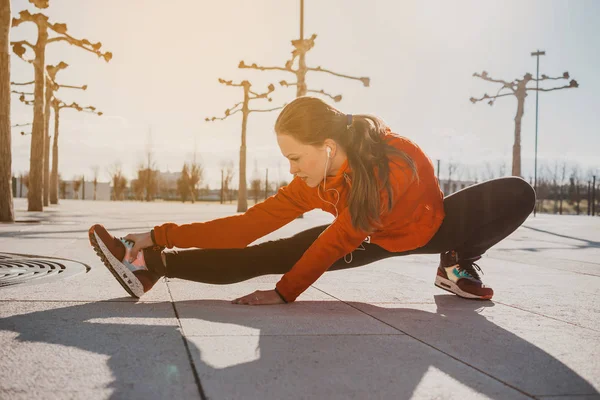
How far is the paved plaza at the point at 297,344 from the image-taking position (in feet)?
4.91

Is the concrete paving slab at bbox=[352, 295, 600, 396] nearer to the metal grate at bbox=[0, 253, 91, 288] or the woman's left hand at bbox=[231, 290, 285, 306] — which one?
the woman's left hand at bbox=[231, 290, 285, 306]

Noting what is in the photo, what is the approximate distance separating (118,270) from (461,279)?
1.90 metres

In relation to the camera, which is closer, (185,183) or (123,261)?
(123,261)

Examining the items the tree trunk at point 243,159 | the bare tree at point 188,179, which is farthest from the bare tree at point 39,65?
the bare tree at point 188,179

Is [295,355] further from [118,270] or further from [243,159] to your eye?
[243,159]

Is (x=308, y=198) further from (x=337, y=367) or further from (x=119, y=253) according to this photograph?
(x=337, y=367)

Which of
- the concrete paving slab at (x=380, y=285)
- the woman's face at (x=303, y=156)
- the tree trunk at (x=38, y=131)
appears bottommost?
the concrete paving slab at (x=380, y=285)

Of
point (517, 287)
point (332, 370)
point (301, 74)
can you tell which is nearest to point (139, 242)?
point (332, 370)

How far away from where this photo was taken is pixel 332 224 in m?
2.72

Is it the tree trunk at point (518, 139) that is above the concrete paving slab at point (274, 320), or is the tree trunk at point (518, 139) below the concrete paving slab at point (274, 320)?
above

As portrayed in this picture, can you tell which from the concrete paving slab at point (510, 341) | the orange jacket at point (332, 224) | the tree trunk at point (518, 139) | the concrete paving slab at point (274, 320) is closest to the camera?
the concrete paving slab at point (510, 341)

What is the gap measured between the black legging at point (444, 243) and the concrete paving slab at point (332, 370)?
1.01m

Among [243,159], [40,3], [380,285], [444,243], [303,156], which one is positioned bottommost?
[380,285]

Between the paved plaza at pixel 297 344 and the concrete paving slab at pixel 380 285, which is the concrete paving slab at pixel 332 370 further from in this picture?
the concrete paving slab at pixel 380 285
